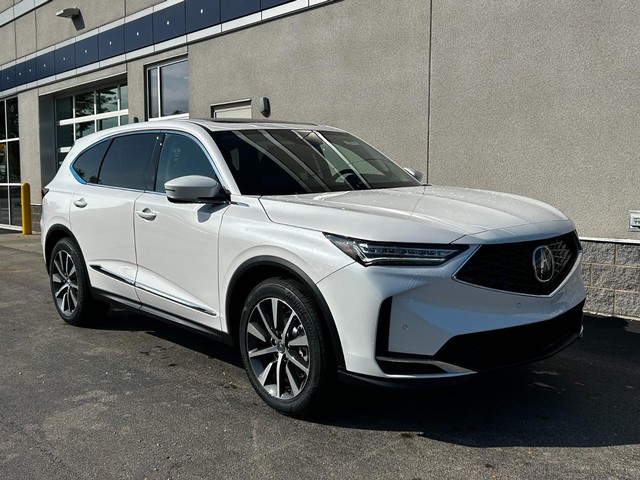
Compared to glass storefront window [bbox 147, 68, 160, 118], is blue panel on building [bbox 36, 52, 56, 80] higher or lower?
higher

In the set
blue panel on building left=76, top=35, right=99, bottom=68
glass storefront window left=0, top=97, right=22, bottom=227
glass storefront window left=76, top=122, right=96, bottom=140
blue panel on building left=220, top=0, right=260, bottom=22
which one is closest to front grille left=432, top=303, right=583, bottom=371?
blue panel on building left=220, top=0, right=260, bottom=22

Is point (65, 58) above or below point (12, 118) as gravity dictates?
above

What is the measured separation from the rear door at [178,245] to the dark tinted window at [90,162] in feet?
3.47

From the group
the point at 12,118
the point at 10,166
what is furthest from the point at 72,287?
the point at 12,118

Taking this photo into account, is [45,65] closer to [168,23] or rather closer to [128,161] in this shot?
[168,23]

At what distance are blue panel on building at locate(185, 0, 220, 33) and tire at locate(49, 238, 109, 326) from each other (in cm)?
606

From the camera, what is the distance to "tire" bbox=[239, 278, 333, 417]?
3.40 meters

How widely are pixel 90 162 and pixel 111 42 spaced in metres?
8.54

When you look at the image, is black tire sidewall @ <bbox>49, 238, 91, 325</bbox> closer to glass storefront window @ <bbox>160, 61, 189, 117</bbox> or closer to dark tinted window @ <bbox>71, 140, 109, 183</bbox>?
dark tinted window @ <bbox>71, 140, 109, 183</bbox>

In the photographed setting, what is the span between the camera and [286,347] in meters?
3.62

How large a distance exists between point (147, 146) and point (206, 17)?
6575 millimetres

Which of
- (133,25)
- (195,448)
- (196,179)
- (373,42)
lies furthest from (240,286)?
(133,25)

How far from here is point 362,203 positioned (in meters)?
3.70

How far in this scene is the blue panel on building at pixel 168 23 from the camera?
37.5 ft
